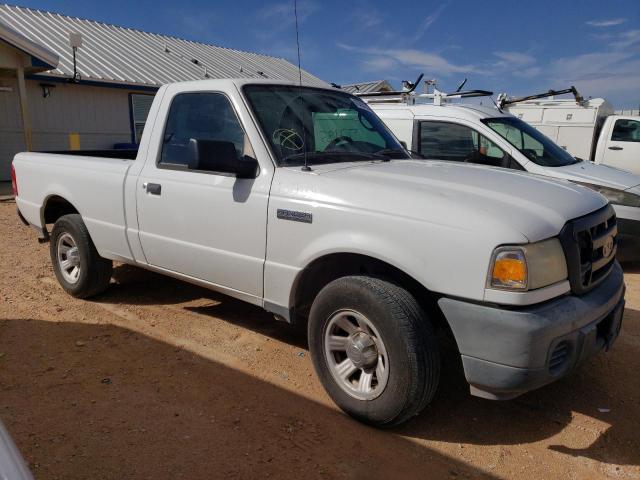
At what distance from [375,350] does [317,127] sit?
1769 millimetres

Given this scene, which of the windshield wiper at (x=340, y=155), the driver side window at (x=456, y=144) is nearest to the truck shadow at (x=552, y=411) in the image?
the windshield wiper at (x=340, y=155)

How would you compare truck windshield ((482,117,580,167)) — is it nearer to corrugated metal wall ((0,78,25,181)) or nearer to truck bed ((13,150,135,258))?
truck bed ((13,150,135,258))

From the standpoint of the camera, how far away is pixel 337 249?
117 inches

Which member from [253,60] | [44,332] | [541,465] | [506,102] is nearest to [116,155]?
[44,332]

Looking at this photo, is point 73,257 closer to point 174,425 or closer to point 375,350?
point 174,425

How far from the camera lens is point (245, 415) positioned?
3.13m

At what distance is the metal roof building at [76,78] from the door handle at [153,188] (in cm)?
981

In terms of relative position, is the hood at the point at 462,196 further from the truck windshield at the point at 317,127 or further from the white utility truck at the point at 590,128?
the white utility truck at the point at 590,128

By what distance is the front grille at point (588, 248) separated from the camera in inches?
104

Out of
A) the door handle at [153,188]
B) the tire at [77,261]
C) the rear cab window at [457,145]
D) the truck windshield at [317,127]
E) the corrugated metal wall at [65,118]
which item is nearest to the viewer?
the truck windshield at [317,127]

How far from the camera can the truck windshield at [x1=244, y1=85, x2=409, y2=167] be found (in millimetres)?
3547

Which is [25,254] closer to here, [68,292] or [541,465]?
[68,292]

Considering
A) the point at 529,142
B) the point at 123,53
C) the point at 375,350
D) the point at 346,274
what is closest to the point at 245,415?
the point at 375,350

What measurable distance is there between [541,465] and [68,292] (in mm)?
4441
